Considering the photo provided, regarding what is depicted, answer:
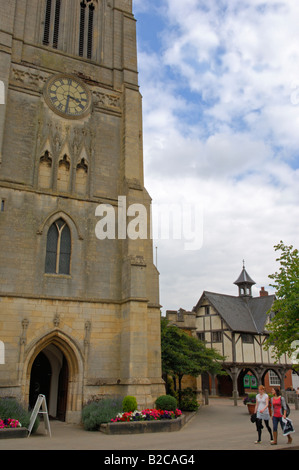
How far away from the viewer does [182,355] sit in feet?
73.6

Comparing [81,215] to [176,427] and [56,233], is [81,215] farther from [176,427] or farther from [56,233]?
[176,427]

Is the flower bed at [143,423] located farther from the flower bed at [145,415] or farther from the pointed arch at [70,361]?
the pointed arch at [70,361]

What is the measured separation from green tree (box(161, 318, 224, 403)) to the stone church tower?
3673 mm

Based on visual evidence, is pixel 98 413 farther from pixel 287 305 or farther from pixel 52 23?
pixel 52 23

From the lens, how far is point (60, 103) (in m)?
20.6

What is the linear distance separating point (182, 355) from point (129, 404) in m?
7.30

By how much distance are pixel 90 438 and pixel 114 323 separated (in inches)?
236

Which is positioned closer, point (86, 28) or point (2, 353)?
point (2, 353)

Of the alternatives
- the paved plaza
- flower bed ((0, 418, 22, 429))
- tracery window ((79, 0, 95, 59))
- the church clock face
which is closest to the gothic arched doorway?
the paved plaza

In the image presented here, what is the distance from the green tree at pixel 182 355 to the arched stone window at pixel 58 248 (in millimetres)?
7888

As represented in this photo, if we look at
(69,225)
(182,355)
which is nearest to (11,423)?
(69,225)

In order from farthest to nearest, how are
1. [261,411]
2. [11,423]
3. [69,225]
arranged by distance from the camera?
[69,225]
[11,423]
[261,411]
